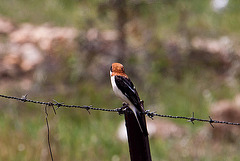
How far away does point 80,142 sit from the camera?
22.3 feet

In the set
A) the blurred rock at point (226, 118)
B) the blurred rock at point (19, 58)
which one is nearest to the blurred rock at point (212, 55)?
the blurred rock at point (19, 58)

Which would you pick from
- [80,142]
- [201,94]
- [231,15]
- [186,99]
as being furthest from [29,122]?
[231,15]

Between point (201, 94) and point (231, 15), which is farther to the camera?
point (231, 15)

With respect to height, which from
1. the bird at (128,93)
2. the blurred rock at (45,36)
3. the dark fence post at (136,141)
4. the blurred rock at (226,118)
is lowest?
the dark fence post at (136,141)

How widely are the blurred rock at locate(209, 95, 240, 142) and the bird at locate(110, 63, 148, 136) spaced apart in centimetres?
455

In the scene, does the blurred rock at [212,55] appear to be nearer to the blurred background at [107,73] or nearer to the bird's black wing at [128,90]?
the blurred background at [107,73]

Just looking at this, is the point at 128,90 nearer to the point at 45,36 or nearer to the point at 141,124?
the point at 141,124

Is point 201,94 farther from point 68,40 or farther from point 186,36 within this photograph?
point 68,40

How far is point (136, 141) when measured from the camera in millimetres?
3199

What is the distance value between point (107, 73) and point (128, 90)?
8.24m

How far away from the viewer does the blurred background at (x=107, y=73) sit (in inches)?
271

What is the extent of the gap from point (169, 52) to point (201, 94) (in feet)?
11.3

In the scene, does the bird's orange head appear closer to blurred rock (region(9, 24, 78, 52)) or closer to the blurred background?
the blurred background

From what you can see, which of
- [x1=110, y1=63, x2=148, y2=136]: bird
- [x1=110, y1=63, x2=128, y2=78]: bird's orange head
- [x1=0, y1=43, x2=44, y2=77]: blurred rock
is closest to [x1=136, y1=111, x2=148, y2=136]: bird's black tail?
[x1=110, y1=63, x2=148, y2=136]: bird
